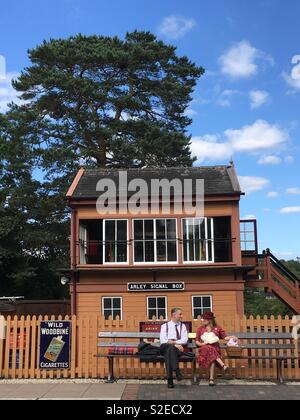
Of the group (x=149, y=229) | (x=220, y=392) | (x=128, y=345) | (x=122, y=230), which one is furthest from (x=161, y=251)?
(x=220, y=392)

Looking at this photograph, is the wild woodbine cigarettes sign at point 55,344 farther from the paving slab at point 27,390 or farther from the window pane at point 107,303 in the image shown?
the window pane at point 107,303

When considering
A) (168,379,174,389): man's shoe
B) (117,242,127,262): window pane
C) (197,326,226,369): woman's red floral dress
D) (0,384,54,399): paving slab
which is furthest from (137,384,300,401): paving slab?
(117,242,127,262): window pane

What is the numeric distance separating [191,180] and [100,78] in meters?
18.3

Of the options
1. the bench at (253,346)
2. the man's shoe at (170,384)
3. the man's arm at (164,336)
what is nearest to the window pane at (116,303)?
the bench at (253,346)

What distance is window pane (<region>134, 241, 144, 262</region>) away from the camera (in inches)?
728

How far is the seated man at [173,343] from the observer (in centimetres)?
1025

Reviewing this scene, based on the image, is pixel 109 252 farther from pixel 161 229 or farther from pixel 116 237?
pixel 161 229

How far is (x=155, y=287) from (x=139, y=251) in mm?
1522

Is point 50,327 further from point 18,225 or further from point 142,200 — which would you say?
point 18,225

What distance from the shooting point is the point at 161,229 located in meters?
18.6

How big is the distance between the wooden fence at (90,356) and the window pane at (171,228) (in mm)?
6687

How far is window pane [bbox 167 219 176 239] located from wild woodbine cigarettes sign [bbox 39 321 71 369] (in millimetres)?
7315

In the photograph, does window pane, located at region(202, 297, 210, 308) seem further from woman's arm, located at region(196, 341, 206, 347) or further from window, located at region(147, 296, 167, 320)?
woman's arm, located at region(196, 341, 206, 347)

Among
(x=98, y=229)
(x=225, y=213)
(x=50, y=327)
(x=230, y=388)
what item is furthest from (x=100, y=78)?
(x=230, y=388)
